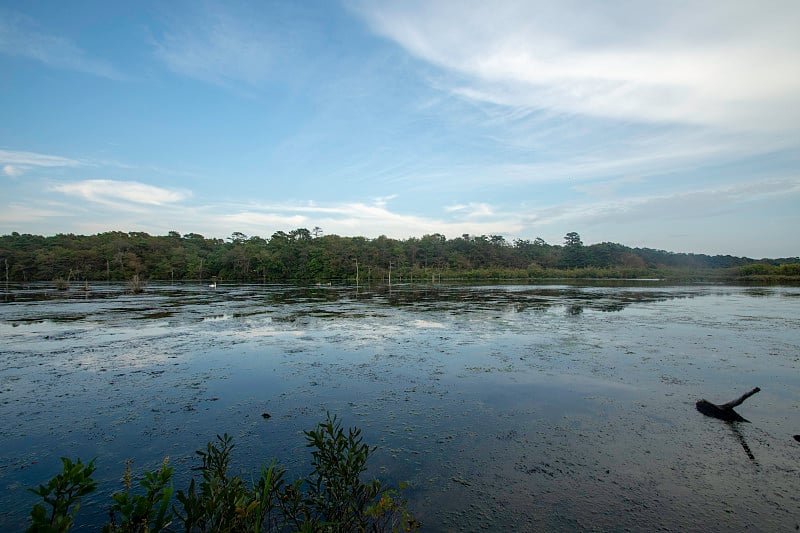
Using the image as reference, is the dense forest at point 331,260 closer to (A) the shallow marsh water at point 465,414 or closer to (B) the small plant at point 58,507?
(A) the shallow marsh water at point 465,414

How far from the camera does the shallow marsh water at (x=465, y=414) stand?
4020mm

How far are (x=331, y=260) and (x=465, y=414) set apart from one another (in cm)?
7656

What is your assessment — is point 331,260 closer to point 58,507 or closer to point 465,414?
point 465,414

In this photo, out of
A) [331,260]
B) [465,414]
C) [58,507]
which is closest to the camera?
[58,507]

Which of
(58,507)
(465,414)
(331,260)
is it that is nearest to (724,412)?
(465,414)

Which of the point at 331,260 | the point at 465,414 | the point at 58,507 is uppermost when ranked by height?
the point at 331,260

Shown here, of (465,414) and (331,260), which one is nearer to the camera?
(465,414)

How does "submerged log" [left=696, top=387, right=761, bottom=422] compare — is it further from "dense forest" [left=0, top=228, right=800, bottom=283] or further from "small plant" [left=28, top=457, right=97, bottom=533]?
"dense forest" [left=0, top=228, right=800, bottom=283]

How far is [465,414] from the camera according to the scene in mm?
6297

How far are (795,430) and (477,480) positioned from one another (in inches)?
192

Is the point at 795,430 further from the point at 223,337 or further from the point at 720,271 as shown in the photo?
the point at 720,271

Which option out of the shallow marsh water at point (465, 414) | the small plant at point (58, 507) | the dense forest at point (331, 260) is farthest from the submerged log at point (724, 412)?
the dense forest at point (331, 260)

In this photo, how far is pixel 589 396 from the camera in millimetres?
7117

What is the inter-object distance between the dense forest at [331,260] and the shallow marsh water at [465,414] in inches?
2072
